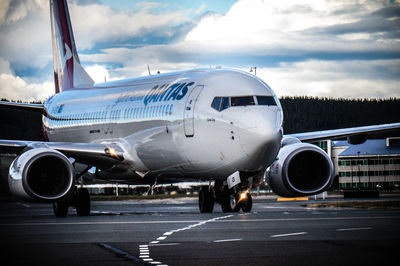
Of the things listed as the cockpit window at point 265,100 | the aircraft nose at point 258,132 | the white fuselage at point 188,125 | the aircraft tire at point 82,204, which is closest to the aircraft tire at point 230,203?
the white fuselage at point 188,125

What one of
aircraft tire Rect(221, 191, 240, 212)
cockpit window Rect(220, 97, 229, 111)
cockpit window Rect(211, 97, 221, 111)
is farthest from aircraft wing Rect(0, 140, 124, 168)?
cockpit window Rect(220, 97, 229, 111)

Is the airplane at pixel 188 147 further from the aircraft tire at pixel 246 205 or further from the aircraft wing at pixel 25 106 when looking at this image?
the aircraft wing at pixel 25 106

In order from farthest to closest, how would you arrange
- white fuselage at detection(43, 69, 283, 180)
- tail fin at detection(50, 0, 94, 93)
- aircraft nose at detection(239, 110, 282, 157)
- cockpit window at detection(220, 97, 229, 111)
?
tail fin at detection(50, 0, 94, 93) → cockpit window at detection(220, 97, 229, 111) → white fuselage at detection(43, 69, 283, 180) → aircraft nose at detection(239, 110, 282, 157)

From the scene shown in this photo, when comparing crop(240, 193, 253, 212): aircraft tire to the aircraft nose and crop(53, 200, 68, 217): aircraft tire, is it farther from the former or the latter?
crop(53, 200, 68, 217): aircraft tire

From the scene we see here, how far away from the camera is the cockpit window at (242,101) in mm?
22828

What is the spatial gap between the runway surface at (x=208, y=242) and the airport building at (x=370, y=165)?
10793 cm

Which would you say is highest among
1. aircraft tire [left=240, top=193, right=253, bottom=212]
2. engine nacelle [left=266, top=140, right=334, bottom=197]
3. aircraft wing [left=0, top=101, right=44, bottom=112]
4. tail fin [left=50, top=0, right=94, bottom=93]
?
tail fin [left=50, top=0, right=94, bottom=93]

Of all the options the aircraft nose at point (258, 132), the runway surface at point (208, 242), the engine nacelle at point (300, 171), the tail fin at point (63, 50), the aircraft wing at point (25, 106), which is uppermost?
the tail fin at point (63, 50)

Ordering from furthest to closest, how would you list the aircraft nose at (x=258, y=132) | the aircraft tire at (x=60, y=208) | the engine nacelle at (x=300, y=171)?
the aircraft tire at (x=60, y=208) → the engine nacelle at (x=300, y=171) → the aircraft nose at (x=258, y=132)

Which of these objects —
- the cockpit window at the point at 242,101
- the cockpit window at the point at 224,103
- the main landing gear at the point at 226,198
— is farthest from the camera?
the main landing gear at the point at 226,198

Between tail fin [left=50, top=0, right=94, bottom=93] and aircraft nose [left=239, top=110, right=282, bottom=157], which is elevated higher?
tail fin [left=50, top=0, right=94, bottom=93]

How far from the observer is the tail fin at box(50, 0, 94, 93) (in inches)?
1502

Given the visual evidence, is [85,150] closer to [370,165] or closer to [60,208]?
[60,208]

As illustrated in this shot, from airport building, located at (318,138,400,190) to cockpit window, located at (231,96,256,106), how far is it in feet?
339
